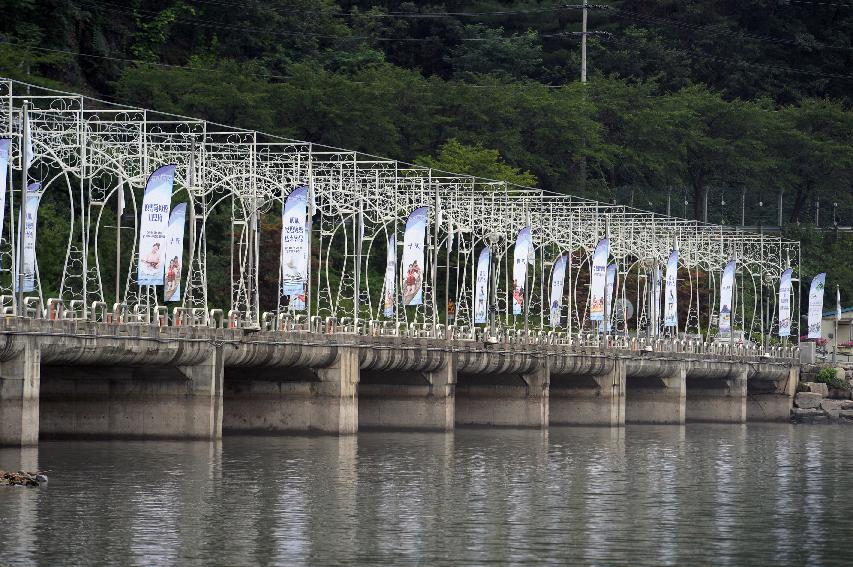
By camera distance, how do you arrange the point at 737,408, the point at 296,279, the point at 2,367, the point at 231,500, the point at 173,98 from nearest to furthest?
the point at 231,500 < the point at 2,367 < the point at 296,279 < the point at 737,408 < the point at 173,98

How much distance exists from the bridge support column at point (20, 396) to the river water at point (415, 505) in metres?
0.57

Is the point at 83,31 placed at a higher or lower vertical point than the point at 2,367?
higher

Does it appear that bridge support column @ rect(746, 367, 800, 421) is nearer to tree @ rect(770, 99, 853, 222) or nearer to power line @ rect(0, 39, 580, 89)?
power line @ rect(0, 39, 580, 89)

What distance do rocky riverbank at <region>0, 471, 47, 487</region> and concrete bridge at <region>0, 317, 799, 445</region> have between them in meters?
6.78

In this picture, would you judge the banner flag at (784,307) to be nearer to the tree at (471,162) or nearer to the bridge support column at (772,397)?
the bridge support column at (772,397)

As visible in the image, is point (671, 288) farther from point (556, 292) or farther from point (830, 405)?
point (830, 405)

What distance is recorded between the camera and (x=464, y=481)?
63344mm

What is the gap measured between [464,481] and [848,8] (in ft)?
438

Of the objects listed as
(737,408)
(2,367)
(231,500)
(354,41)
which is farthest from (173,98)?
(231,500)

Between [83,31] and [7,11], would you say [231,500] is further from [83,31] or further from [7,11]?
[83,31]

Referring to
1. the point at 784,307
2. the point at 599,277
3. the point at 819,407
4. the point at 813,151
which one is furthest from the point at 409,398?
the point at 813,151

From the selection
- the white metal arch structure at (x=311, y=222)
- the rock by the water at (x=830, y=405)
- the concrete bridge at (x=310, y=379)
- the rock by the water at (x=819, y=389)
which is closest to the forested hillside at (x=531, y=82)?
the white metal arch structure at (x=311, y=222)

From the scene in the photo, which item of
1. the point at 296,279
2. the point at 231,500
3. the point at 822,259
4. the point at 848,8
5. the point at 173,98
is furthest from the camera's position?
the point at 848,8

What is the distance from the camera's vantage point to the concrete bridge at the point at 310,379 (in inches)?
2685
